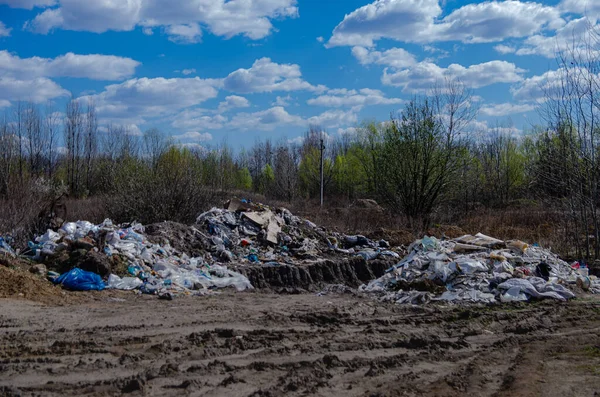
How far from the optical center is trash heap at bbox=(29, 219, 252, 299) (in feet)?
32.3

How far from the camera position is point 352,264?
13.7 m

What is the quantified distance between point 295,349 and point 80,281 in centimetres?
544

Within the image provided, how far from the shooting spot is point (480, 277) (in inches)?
399

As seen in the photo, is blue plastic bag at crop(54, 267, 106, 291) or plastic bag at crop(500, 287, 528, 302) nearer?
plastic bag at crop(500, 287, 528, 302)

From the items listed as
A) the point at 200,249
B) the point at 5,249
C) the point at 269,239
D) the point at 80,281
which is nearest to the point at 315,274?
the point at 269,239

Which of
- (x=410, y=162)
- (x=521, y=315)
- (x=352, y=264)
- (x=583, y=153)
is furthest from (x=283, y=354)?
(x=410, y=162)

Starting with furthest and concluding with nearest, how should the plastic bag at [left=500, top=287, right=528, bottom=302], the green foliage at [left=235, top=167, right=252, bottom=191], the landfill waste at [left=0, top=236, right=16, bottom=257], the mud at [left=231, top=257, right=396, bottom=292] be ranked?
1. the green foliage at [left=235, top=167, right=252, bottom=191]
2. the mud at [left=231, top=257, right=396, bottom=292]
3. the landfill waste at [left=0, top=236, right=16, bottom=257]
4. the plastic bag at [left=500, top=287, right=528, bottom=302]

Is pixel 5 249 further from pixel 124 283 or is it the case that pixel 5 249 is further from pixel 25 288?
pixel 124 283

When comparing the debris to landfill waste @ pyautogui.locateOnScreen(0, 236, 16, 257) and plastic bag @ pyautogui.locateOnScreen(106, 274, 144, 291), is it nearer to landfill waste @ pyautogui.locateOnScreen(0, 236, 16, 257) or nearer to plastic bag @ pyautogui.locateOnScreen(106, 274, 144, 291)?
landfill waste @ pyautogui.locateOnScreen(0, 236, 16, 257)

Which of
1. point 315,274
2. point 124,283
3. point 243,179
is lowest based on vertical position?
point 315,274

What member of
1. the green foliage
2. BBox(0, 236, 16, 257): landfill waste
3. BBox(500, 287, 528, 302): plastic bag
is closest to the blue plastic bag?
BBox(0, 236, 16, 257): landfill waste

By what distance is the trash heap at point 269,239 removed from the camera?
44.6 feet

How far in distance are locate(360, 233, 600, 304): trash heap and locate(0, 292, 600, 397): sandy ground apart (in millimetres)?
628

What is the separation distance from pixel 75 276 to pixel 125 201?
22.5 feet
